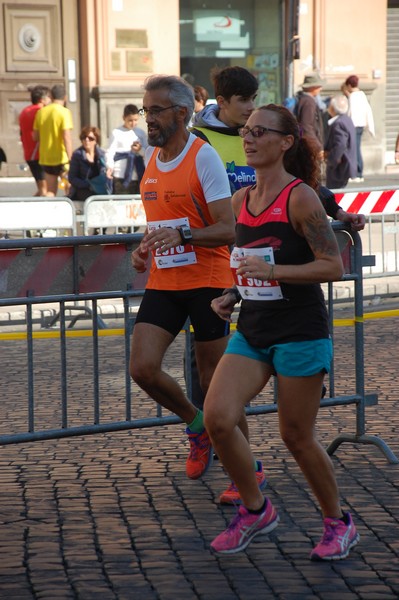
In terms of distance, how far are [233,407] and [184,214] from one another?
1202 mm

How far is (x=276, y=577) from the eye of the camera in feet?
15.0

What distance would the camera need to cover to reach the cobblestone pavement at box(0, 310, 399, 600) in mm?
4508

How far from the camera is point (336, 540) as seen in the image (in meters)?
4.75

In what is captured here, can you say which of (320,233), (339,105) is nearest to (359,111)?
(339,105)

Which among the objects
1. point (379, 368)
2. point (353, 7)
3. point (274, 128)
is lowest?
point (379, 368)

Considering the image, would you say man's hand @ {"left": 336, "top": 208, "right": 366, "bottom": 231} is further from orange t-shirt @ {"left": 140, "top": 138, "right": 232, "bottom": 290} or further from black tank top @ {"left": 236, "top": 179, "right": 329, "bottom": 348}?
black tank top @ {"left": 236, "top": 179, "right": 329, "bottom": 348}

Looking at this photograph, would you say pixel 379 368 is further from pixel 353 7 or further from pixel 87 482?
pixel 353 7

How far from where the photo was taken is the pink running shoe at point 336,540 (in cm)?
473

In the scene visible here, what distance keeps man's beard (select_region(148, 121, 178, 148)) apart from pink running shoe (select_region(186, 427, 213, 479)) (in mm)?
1354

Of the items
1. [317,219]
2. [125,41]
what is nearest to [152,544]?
[317,219]

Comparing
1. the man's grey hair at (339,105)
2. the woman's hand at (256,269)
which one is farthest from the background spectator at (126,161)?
the woman's hand at (256,269)

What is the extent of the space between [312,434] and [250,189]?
3.30ft

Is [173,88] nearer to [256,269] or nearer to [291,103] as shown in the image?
[256,269]

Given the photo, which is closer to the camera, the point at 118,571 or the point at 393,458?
the point at 118,571
